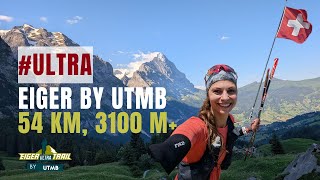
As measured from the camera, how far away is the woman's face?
5.18 metres

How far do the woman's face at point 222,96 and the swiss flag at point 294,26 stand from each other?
6121 millimetres

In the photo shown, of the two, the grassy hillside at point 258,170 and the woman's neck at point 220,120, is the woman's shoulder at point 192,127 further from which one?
the grassy hillside at point 258,170

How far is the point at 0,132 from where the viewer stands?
189625 millimetres

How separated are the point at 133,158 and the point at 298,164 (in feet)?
157

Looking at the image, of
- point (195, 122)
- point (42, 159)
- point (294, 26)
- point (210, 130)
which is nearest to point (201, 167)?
point (210, 130)

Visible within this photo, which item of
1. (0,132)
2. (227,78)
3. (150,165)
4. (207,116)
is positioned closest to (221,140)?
(207,116)

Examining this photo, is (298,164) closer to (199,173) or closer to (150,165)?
(199,173)

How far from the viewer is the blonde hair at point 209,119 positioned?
5.09 m

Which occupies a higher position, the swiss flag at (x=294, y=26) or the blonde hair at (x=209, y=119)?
the swiss flag at (x=294, y=26)

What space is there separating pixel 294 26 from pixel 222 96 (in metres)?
6.59

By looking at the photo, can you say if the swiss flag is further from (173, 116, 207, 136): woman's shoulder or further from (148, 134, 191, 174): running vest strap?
(148, 134, 191, 174): running vest strap

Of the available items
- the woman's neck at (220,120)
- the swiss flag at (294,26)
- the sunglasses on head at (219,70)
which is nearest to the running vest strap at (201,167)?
the woman's neck at (220,120)

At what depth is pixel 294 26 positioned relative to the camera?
10.6m

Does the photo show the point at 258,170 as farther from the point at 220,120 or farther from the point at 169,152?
the point at 169,152
